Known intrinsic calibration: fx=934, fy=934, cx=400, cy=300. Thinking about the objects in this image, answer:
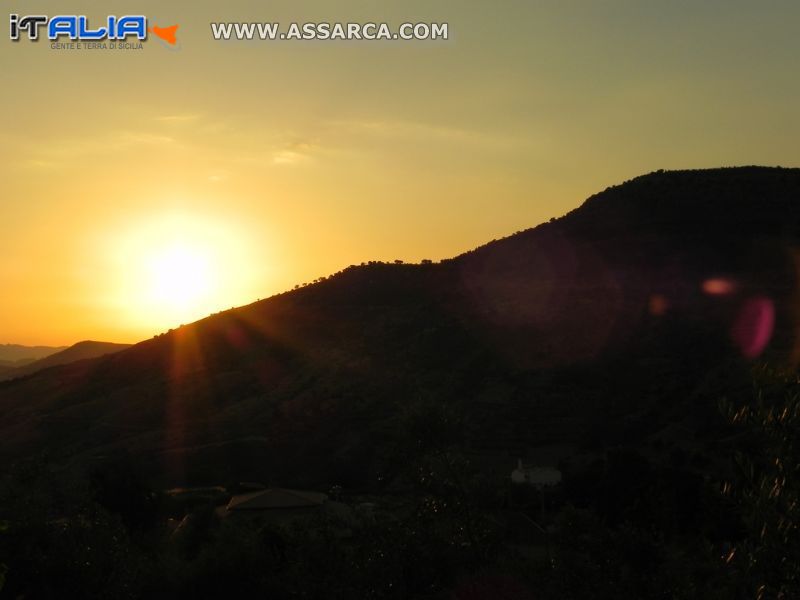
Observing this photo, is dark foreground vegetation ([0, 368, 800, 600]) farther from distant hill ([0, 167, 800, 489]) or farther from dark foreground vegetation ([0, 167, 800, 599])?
distant hill ([0, 167, 800, 489])

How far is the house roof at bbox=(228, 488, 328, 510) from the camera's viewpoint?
3441 centimetres

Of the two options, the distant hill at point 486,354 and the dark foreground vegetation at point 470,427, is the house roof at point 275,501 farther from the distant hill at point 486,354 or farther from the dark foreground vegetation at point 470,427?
the distant hill at point 486,354

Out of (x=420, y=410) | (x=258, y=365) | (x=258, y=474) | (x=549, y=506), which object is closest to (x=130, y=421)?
(x=258, y=365)

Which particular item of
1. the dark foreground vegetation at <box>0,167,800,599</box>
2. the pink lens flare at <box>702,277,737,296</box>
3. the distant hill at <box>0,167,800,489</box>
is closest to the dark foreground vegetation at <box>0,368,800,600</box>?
the dark foreground vegetation at <box>0,167,800,599</box>

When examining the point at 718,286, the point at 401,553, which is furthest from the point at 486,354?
the point at 401,553

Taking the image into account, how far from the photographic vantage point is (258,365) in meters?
72.1

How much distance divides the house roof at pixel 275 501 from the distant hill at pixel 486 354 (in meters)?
7.42

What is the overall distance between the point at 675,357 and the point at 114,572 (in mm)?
46984

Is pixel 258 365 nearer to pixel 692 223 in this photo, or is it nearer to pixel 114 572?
pixel 692 223

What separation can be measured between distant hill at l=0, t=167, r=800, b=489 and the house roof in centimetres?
742

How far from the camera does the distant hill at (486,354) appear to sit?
5253cm

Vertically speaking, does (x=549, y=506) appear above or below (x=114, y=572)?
below

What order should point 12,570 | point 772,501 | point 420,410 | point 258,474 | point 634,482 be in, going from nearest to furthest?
1. point 772,501
2. point 12,570
3. point 420,410
4. point 634,482
5. point 258,474

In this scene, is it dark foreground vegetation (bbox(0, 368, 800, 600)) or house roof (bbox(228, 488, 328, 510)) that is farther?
house roof (bbox(228, 488, 328, 510))
